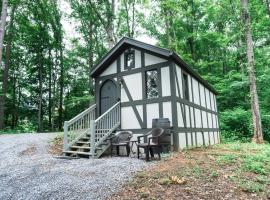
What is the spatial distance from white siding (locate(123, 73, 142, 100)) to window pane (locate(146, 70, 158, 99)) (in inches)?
14.1

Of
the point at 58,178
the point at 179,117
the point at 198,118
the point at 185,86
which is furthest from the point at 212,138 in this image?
the point at 58,178

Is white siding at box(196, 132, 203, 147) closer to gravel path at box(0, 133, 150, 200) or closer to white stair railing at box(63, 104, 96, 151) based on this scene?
white stair railing at box(63, 104, 96, 151)

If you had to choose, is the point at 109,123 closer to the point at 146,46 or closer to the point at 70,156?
the point at 70,156

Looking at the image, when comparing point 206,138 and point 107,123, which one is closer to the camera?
point 107,123

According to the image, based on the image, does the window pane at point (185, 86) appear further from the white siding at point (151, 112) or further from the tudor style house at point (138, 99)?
the white siding at point (151, 112)

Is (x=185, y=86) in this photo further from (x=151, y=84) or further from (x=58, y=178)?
(x=58, y=178)

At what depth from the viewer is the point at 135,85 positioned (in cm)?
1023

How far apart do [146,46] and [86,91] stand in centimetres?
1615

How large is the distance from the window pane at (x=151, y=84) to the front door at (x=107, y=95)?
1.86 meters

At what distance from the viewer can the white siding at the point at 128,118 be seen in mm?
9915

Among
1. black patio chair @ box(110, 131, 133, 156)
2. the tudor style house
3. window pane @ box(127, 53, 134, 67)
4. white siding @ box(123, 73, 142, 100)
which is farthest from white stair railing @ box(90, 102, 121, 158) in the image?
window pane @ box(127, 53, 134, 67)

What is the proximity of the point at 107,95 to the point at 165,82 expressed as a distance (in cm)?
325

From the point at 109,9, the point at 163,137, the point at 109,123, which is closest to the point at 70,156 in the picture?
the point at 109,123

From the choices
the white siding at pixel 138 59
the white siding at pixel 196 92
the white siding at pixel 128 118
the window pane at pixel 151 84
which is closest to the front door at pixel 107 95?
the white siding at pixel 128 118
